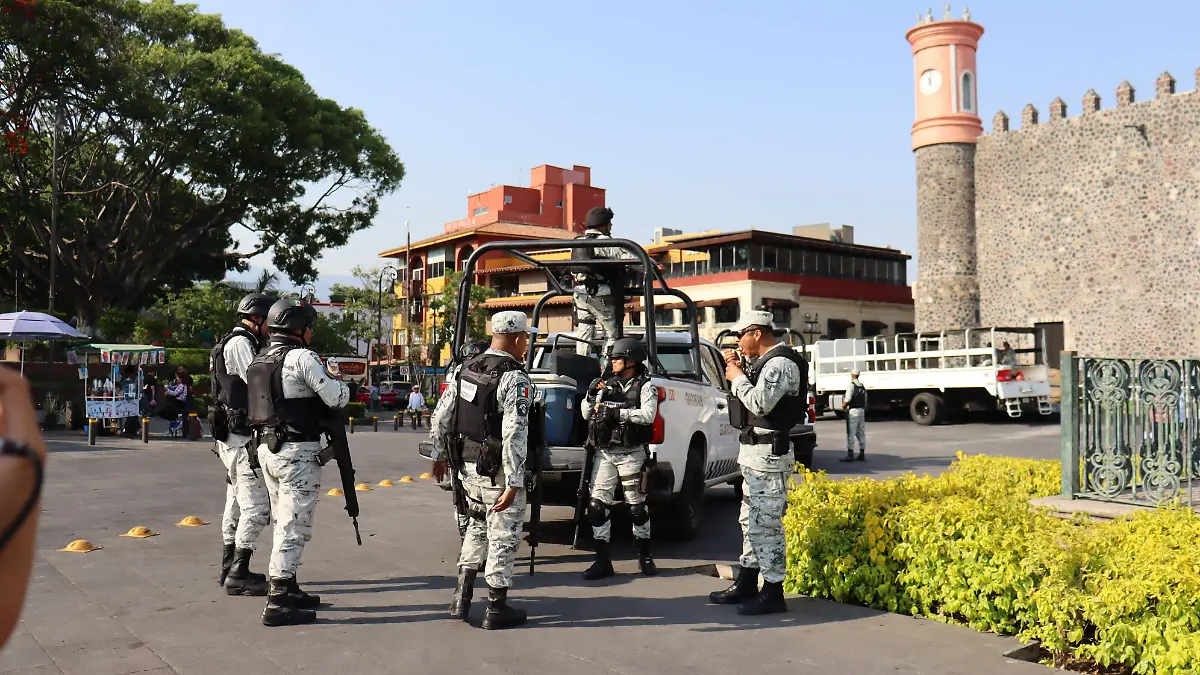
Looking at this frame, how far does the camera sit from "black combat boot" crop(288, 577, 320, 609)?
218 inches

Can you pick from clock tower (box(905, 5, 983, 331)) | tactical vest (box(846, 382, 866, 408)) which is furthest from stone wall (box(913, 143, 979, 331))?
tactical vest (box(846, 382, 866, 408))

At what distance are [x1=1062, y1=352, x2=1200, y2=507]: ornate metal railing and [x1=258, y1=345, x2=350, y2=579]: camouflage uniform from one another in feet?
16.2

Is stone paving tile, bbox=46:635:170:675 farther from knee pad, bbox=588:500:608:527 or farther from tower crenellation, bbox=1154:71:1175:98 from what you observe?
tower crenellation, bbox=1154:71:1175:98

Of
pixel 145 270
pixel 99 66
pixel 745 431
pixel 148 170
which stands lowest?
pixel 745 431

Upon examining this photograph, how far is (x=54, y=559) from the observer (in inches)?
286

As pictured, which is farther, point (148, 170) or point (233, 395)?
point (148, 170)

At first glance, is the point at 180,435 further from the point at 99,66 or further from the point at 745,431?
the point at 745,431

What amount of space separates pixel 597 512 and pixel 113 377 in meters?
18.1

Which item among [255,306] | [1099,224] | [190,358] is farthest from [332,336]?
[255,306]

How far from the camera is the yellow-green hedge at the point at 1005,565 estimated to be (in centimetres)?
429

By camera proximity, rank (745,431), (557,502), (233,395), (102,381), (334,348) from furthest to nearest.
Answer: (334,348)
(102,381)
(557,502)
(233,395)
(745,431)

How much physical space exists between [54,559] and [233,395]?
2192 mm

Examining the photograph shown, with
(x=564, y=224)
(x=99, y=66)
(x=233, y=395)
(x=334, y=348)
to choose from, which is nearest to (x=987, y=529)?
(x=233, y=395)

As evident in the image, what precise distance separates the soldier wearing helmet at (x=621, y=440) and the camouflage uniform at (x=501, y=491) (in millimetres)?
1100
